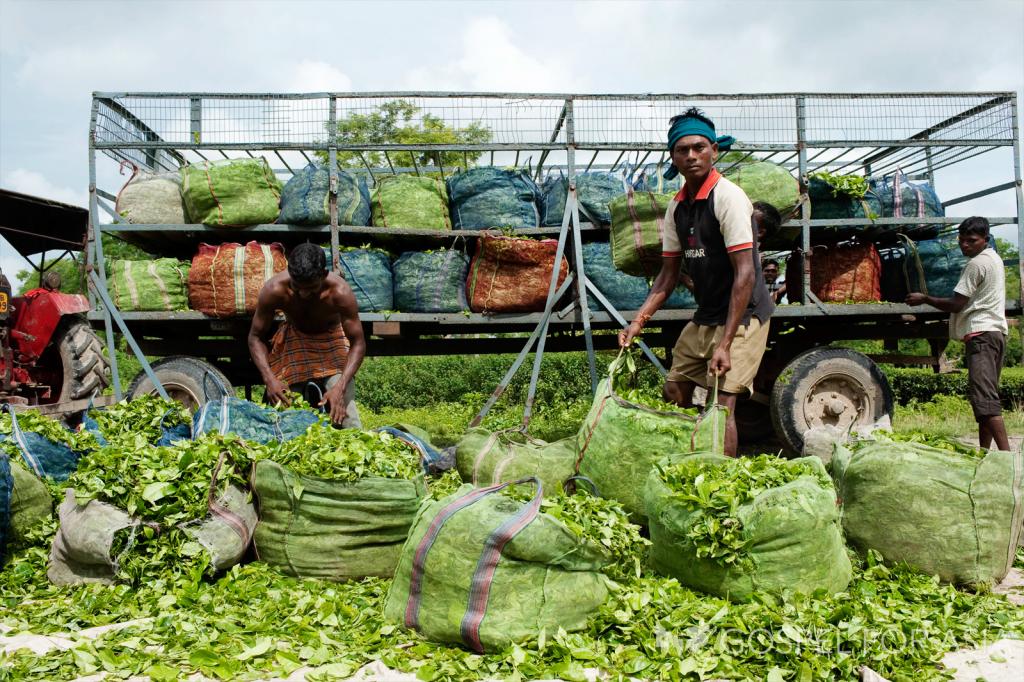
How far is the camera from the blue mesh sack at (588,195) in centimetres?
563

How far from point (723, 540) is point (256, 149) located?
4679 millimetres

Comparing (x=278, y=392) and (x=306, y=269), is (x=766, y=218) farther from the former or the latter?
(x=278, y=392)

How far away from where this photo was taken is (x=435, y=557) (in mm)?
2500

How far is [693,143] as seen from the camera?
140 inches

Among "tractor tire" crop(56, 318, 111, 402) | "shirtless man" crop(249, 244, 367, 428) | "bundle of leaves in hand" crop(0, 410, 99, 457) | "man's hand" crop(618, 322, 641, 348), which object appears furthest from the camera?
"tractor tire" crop(56, 318, 111, 402)

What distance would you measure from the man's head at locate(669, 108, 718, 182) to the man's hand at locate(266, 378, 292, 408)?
9.11ft

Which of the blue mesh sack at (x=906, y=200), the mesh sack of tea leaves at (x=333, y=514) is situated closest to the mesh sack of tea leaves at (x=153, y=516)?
the mesh sack of tea leaves at (x=333, y=514)

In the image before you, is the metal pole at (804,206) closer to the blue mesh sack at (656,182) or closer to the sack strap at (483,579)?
the blue mesh sack at (656,182)

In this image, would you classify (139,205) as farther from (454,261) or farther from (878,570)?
(878,570)

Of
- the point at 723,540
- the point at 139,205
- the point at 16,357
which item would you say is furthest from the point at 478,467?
the point at 16,357

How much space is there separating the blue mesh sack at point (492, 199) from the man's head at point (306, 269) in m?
1.52

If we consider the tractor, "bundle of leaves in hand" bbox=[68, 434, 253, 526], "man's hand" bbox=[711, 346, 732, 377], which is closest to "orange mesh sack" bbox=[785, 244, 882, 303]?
"man's hand" bbox=[711, 346, 732, 377]

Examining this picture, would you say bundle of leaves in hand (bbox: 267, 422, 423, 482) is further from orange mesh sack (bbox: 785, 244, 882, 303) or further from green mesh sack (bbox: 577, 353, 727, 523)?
orange mesh sack (bbox: 785, 244, 882, 303)

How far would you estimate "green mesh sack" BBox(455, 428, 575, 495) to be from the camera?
157 inches
